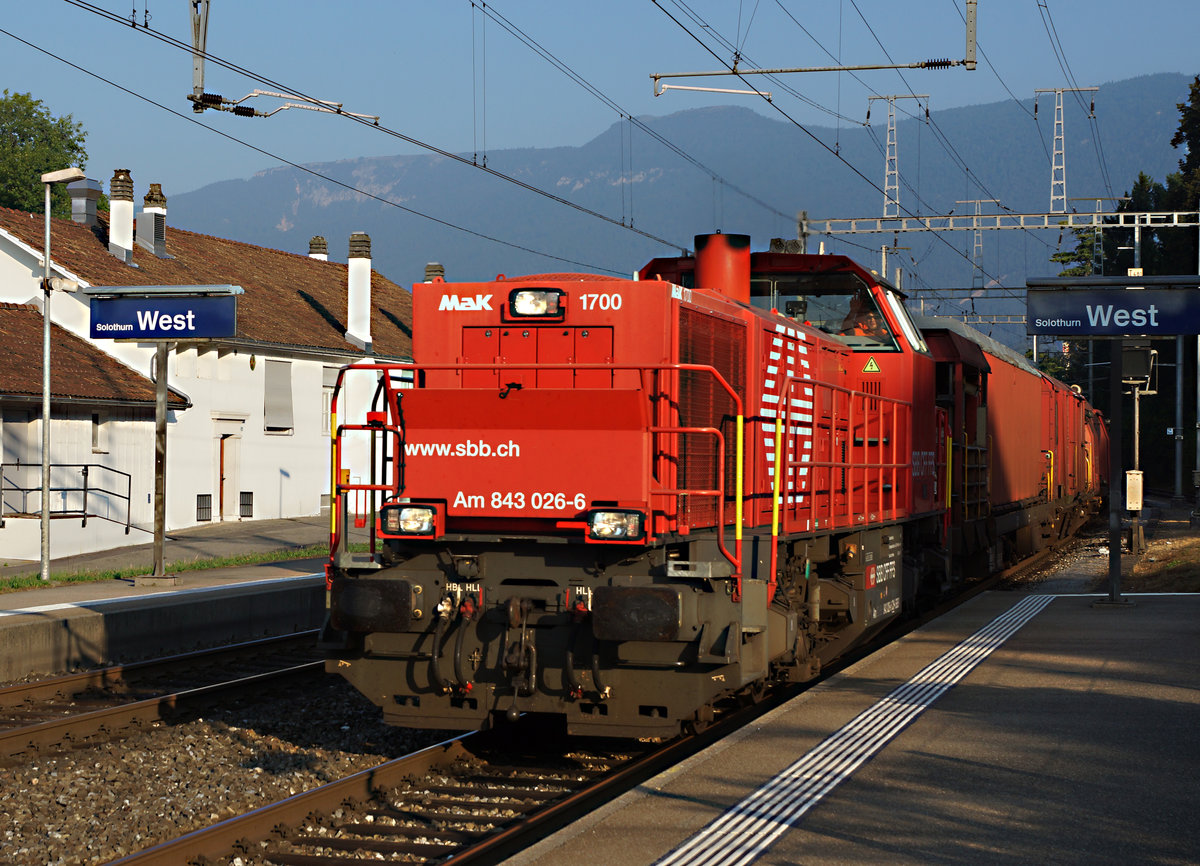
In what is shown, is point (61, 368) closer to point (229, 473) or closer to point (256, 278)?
point (229, 473)

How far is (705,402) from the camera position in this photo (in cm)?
902

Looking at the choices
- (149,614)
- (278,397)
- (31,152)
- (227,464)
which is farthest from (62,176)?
(31,152)

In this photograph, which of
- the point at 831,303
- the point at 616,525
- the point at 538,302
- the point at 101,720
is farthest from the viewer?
the point at 831,303

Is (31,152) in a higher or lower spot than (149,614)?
higher

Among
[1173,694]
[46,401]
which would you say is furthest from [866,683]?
[46,401]

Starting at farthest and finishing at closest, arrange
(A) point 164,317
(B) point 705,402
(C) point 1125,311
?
(A) point 164,317, (C) point 1125,311, (B) point 705,402

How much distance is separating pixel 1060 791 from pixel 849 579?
4406mm

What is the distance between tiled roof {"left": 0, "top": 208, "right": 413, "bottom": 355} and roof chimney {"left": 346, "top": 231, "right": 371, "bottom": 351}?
451 millimetres

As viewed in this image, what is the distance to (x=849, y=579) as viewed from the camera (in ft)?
36.8

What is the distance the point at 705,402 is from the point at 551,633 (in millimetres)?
2135

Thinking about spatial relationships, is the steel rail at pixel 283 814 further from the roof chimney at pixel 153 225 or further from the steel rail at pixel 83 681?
the roof chimney at pixel 153 225

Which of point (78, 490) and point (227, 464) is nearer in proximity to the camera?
point (78, 490)

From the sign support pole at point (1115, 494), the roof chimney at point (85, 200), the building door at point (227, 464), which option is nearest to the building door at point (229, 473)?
the building door at point (227, 464)

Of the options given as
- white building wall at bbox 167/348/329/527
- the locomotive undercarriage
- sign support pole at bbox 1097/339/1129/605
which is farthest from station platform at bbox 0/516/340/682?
sign support pole at bbox 1097/339/1129/605
